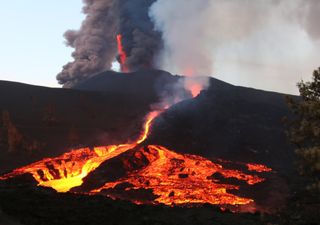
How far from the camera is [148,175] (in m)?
38.2

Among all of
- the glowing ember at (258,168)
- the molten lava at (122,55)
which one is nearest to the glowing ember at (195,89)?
the molten lava at (122,55)

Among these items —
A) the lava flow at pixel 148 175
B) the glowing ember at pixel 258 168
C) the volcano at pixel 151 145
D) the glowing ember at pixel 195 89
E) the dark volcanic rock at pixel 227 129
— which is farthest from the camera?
the glowing ember at pixel 195 89

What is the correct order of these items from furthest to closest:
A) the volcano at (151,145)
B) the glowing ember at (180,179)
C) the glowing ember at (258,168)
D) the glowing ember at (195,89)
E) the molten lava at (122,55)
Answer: the molten lava at (122,55)
the glowing ember at (195,89)
the glowing ember at (258,168)
the volcano at (151,145)
the glowing ember at (180,179)

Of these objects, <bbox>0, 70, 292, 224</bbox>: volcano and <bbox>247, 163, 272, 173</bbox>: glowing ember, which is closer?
<bbox>0, 70, 292, 224</bbox>: volcano

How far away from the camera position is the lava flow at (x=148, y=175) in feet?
111

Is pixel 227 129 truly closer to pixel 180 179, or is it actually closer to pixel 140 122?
pixel 140 122

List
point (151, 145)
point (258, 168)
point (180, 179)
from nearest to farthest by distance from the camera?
point (180, 179) → point (258, 168) → point (151, 145)

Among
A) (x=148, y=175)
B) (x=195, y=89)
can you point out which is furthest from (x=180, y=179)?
(x=195, y=89)

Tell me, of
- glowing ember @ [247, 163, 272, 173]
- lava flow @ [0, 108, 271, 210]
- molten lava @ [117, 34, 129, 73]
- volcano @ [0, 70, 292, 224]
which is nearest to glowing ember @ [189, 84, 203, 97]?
volcano @ [0, 70, 292, 224]

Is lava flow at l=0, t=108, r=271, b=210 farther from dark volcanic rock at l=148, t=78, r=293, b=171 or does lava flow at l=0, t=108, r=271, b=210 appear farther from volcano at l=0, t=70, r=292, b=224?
dark volcanic rock at l=148, t=78, r=293, b=171

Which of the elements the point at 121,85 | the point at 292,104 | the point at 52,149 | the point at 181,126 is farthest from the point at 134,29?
the point at 292,104

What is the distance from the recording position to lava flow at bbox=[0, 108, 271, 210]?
111 ft

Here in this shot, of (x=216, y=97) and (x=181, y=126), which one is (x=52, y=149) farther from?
(x=216, y=97)

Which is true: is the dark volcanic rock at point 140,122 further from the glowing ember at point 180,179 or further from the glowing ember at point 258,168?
the glowing ember at point 180,179
